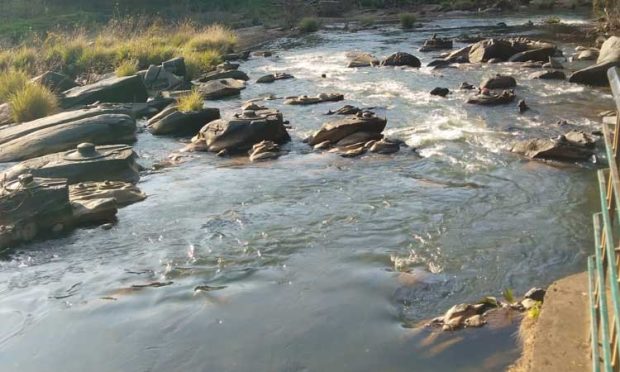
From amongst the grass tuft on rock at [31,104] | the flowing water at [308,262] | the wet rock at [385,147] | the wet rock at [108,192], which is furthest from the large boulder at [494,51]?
the wet rock at [108,192]

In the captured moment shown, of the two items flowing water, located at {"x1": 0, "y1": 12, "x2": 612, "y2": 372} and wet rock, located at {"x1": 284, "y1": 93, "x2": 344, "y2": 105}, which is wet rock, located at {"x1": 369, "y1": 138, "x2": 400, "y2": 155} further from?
wet rock, located at {"x1": 284, "y1": 93, "x2": 344, "y2": 105}

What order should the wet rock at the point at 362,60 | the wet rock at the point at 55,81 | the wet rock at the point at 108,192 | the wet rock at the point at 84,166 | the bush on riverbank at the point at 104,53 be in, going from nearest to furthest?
1. the wet rock at the point at 108,192
2. the wet rock at the point at 84,166
3. the wet rock at the point at 55,81
4. the bush on riverbank at the point at 104,53
5. the wet rock at the point at 362,60

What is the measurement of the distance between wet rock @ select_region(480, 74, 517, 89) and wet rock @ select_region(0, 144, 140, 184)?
34.0ft

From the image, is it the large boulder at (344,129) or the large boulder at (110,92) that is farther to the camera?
the large boulder at (110,92)

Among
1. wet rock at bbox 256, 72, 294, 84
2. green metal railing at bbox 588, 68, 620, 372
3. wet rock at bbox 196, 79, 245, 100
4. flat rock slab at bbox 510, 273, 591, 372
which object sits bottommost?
wet rock at bbox 256, 72, 294, 84

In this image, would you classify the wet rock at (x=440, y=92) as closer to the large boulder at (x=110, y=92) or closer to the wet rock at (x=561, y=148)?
the wet rock at (x=561, y=148)

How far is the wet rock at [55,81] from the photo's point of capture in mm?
19823

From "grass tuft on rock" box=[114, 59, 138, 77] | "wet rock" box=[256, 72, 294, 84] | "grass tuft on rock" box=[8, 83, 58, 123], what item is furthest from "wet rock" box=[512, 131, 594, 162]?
"grass tuft on rock" box=[114, 59, 138, 77]

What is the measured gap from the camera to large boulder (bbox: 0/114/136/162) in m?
13.9

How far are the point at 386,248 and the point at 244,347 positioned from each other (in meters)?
2.89

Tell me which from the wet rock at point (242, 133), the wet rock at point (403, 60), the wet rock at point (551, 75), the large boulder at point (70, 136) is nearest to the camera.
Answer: the large boulder at point (70, 136)

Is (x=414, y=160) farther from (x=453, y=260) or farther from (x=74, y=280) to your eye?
(x=74, y=280)

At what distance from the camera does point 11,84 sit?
1908 cm

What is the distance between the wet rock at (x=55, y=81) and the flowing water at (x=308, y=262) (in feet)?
25.3
